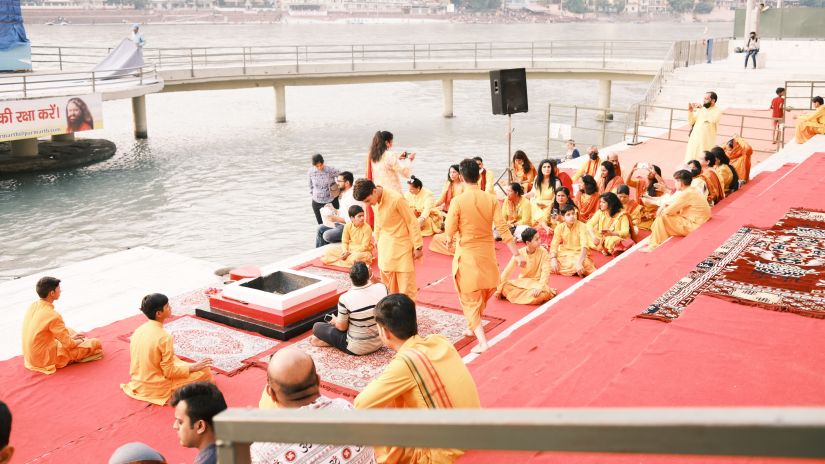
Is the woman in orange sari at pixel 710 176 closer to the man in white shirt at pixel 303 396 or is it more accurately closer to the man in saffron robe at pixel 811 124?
the man in saffron robe at pixel 811 124

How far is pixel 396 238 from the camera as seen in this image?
22.6 feet

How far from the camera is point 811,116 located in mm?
14586

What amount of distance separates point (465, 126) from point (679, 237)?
21942 millimetres

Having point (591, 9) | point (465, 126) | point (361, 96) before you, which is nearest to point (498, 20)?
point (591, 9)

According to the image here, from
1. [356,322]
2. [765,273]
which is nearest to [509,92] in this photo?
[765,273]

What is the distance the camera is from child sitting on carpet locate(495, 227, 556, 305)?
7.68 m

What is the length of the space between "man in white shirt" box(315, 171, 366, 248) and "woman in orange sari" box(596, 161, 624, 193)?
10.8ft

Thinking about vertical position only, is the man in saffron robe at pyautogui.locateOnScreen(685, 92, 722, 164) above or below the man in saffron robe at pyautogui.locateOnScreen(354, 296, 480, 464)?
above

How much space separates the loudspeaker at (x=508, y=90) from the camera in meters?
12.4

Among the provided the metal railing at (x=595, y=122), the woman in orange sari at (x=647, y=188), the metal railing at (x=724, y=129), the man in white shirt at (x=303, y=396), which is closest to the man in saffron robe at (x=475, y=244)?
the man in white shirt at (x=303, y=396)

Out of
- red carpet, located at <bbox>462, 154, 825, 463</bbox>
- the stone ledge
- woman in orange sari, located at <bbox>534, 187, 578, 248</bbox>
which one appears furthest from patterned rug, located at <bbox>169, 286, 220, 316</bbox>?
the stone ledge

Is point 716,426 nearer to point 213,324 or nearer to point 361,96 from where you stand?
point 213,324

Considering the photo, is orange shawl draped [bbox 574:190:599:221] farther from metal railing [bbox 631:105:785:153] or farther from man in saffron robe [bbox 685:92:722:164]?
metal railing [bbox 631:105:785:153]

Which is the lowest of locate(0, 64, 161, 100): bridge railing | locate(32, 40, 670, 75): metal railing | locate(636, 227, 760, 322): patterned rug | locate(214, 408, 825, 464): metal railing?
locate(636, 227, 760, 322): patterned rug
